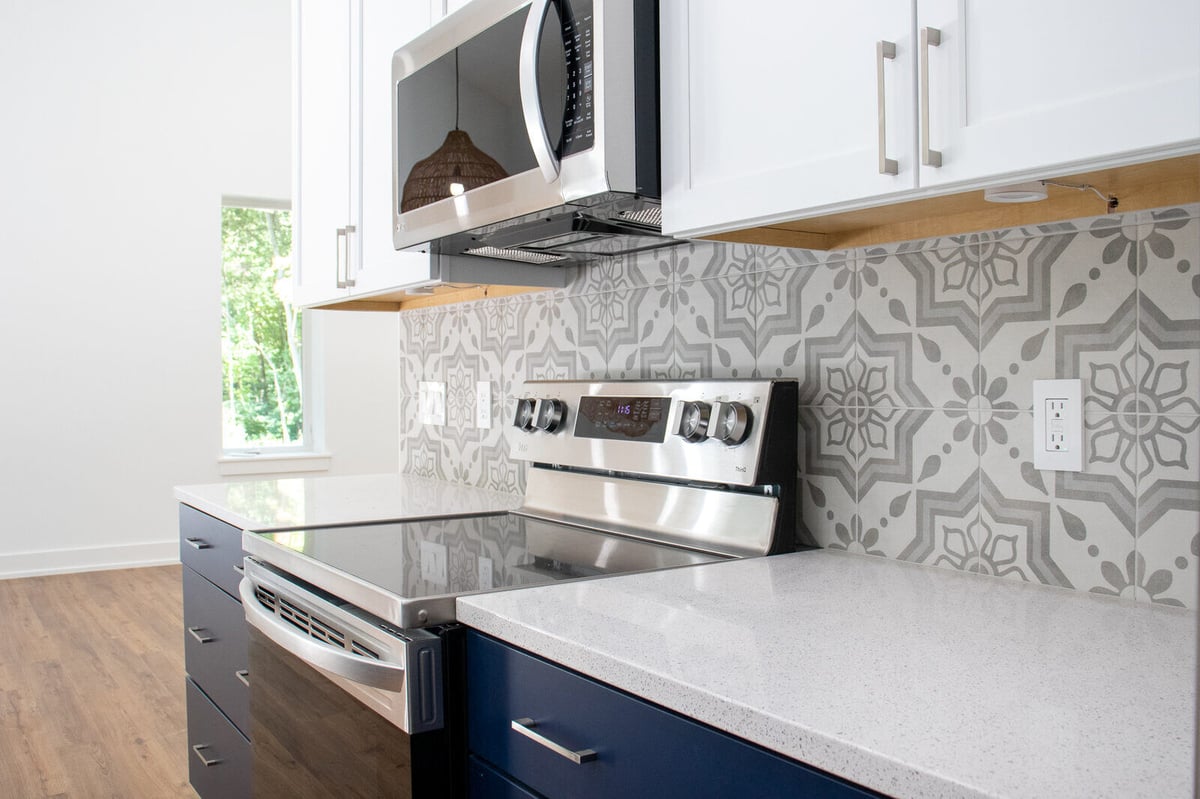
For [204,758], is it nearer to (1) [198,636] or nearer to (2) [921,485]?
(1) [198,636]

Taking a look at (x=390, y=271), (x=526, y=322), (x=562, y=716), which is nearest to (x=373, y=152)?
(x=390, y=271)

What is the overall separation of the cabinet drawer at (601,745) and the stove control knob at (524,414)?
82cm

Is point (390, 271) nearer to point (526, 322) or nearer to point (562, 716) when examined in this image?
point (526, 322)

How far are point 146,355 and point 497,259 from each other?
4.07m

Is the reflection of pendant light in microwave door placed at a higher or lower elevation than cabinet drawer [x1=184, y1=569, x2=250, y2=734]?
higher

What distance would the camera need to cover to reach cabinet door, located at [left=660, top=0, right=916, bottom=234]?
3.38 feet

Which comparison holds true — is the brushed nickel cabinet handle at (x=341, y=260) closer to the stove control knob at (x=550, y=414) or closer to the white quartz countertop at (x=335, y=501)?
the white quartz countertop at (x=335, y=501)

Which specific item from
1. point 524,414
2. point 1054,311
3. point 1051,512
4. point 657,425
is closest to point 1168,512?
point 1051,512

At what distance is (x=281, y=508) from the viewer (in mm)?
2105

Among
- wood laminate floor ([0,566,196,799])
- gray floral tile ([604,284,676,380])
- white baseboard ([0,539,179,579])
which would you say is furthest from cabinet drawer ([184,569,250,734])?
white baseboard ([0,539,179,579])

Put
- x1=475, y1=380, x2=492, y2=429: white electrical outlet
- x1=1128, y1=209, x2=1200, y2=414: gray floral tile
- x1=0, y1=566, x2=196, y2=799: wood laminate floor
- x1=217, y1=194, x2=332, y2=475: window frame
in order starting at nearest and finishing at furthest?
x1=1128, y1=209, x2=1200, y2=414: gray floral tile → x1=475, y1=380, x2=492, y2=429: white electrical outlet → x1=0, y1=566, x2=196, y2=799: wood laminate floor → x1=217, y1=194, x2=332, y2=475: window frame

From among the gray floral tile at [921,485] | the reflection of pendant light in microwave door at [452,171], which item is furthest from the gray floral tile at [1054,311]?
the reflection of pendant light in microwave door at [452,171]

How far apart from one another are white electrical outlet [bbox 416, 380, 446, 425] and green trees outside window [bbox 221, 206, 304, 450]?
3373 millimetres

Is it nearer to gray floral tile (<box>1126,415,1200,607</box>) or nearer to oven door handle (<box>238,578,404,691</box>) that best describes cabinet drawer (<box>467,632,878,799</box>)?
oven door handle (<box>238,578,404,691</box>)
